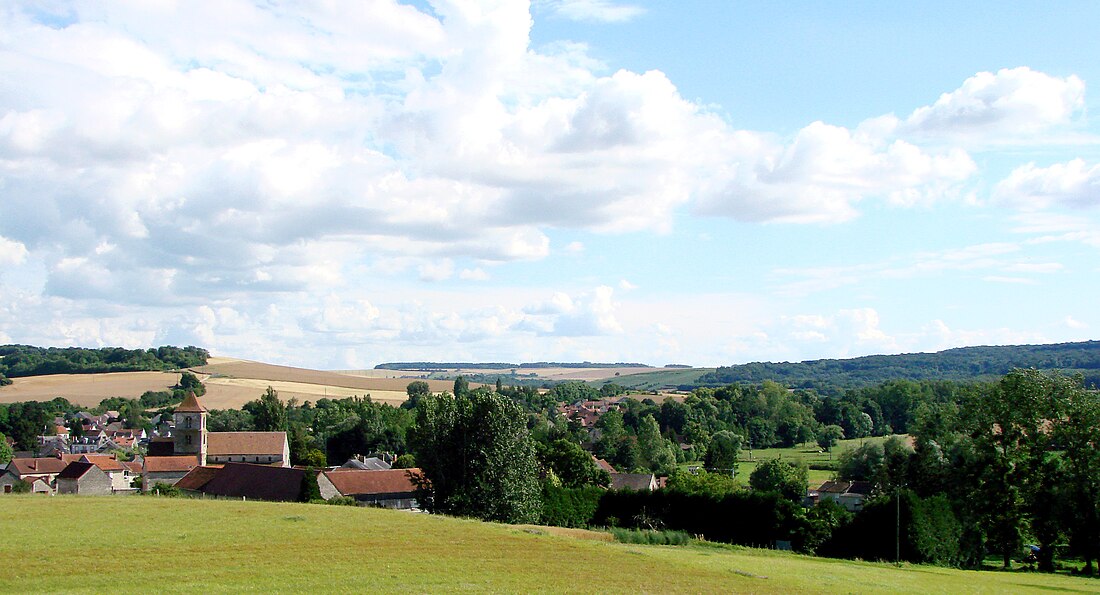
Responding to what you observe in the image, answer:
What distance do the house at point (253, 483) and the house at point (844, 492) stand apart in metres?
47.6

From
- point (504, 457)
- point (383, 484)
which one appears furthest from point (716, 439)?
point (504, 457)

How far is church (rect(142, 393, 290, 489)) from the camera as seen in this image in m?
86.4

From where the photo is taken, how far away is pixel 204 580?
26.4 metres

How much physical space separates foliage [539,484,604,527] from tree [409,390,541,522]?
2481 millimetres

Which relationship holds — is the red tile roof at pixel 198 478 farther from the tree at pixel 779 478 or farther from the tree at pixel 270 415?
the tree at pixel 779 478

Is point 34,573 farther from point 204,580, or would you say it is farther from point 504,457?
point 504,457

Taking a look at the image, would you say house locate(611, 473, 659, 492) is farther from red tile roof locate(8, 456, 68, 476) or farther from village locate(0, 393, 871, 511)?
red tile roof locate(8, 456, 68, 476)

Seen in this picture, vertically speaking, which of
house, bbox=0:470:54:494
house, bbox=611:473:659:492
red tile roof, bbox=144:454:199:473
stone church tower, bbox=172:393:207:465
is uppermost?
stone church tower, bbox=172:393:207:465

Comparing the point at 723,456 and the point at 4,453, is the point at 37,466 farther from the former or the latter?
the point at 723,456

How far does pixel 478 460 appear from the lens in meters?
57.9

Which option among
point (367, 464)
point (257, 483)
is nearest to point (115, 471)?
point (367, 464)

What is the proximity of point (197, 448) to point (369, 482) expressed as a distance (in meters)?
29.7

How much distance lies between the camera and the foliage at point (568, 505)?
61.5 meters

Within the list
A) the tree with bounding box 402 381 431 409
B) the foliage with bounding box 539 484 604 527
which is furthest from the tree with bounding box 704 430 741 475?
the tree with bounding box 402 381 431 409
